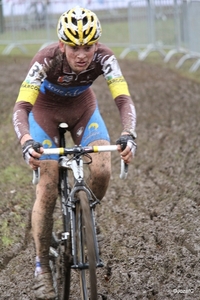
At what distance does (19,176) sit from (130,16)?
12918 mm

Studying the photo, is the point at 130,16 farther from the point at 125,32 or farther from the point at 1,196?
the point at 1,196

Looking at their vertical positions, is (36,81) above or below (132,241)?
above

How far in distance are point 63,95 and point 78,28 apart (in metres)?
0.79

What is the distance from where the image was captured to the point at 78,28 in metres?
5.06

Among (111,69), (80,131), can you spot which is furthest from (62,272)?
(111,69)

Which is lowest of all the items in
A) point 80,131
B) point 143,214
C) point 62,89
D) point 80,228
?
point 80,228

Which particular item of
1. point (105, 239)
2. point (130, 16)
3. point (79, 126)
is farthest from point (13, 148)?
point (130, 16)

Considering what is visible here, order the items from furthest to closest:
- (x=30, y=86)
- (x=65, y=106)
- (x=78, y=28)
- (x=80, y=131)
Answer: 1. (x=65, y=106)
2. (x=80, y=131)
3. (x=30, y=86)
4. (x=78, y=28)

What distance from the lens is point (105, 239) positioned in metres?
6.69

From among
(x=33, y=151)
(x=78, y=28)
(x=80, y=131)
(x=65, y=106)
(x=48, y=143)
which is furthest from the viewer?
(x=65, y=106)

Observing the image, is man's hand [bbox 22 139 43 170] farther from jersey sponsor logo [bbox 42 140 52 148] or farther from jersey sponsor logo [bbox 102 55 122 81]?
jersey sponsor logo [bbox 102 55 122 81]

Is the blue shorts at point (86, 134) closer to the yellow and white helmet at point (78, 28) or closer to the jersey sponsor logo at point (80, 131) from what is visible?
the jersey sponsor logo at point (80, 131)

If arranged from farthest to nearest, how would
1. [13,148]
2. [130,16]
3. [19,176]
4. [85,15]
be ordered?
[130,16] < [13,148] < [19,176] < [85,15]

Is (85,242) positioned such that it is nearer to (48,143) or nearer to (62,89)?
(48,143)
